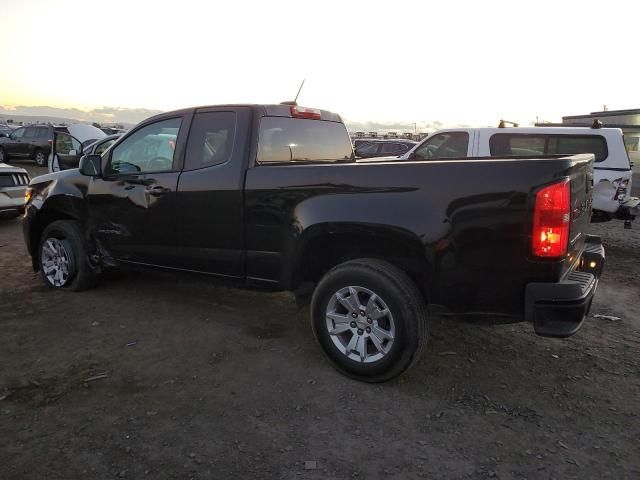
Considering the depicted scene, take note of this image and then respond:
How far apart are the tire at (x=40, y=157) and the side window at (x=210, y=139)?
19130 millimetres

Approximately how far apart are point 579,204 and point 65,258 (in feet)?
15.7

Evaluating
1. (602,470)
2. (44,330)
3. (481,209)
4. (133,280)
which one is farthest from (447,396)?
(133,280)

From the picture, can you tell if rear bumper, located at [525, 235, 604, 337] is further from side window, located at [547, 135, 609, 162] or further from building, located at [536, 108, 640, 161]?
building, located at [536, 108, 640, 161]

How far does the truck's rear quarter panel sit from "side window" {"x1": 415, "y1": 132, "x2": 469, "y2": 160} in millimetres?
4474

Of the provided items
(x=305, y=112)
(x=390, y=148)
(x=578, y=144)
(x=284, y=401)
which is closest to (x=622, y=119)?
(x=390, y=148)

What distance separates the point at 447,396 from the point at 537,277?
1.00 m

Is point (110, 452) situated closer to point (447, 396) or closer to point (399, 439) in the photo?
point (399, 439)

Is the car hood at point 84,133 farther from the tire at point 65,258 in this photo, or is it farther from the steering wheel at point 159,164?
the steering wheel at point 159,164

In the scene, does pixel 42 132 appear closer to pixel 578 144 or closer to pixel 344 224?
pixel 578 144

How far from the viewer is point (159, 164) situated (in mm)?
4277

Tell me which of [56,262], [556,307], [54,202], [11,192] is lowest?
[56,262]

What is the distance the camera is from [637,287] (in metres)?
5.35

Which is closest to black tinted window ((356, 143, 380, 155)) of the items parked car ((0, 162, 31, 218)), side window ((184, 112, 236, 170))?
parked car ((0, 162, 31, 218))

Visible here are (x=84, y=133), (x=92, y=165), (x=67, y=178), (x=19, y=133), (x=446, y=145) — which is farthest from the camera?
(x=19, y=133)
